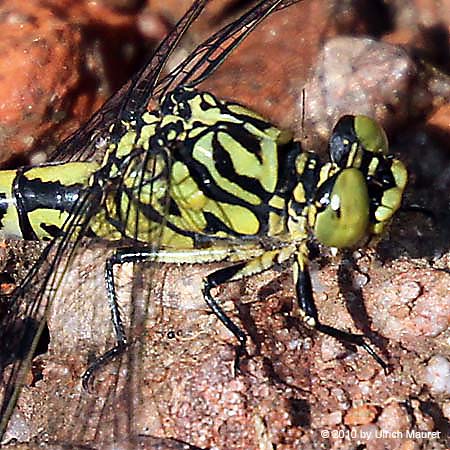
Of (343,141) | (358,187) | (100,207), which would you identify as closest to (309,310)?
(358,187)

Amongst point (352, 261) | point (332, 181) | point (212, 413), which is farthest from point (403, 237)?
point (212, 413)

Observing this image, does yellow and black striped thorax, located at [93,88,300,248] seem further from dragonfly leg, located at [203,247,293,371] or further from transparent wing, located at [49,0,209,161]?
transparent wing, located at [49,0,209,161]

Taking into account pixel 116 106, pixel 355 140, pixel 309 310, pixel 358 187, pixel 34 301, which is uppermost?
pixel 116 106

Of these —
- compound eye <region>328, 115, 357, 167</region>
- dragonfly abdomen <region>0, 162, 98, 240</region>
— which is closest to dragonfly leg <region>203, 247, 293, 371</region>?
compound eye <region>328, 115, 357, 167</region>

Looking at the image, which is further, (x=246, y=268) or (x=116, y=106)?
(x=116, y=106)

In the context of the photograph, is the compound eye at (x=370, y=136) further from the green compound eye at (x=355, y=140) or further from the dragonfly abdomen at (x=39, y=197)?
the dragonfly abdomen at (x=39, y=197)

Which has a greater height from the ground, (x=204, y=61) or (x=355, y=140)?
(x=204, y=61)

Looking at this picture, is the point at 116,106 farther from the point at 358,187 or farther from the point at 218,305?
the point at 358,187
